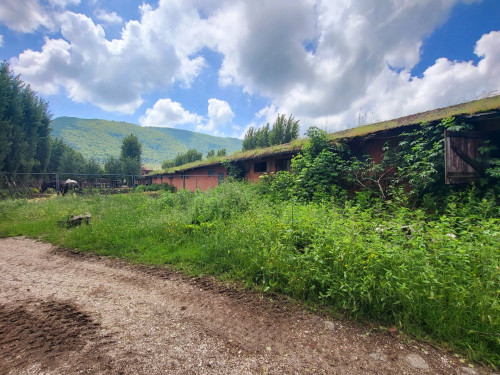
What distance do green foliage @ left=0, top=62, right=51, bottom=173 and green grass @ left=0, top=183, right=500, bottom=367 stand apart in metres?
18.2

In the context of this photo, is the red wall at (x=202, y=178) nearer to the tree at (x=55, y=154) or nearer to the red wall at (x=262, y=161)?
the red wall at (x=262, y=161)

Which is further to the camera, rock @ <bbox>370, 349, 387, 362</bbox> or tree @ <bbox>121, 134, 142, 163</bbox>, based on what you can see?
tree @ <bbox>121, 134, 142, 163</bbox>

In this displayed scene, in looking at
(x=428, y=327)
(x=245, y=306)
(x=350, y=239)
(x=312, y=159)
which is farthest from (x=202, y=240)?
(x=312, y=159)

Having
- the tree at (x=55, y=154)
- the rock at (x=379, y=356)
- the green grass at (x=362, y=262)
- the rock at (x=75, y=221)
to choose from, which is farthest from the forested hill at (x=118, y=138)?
the rock at (x=379, y=356)

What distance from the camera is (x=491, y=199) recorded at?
180 inches

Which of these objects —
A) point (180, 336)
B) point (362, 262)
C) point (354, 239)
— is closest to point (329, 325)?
point (362, 262)

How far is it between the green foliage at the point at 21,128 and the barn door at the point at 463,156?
25.0 metres

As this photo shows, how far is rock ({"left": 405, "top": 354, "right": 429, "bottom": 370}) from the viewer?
1.85 metres

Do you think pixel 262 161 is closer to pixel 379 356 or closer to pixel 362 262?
pixel 362 262

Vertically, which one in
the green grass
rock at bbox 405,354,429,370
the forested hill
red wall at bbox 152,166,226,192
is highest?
the forested hill

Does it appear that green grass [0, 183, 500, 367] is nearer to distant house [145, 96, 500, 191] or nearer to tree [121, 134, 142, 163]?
distant house [145, 96, 500, 191]

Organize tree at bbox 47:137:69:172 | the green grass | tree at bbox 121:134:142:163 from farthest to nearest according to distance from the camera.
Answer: tree at bbox 121:134:142:163
tree at bbox 47:137:69:172
the green grass

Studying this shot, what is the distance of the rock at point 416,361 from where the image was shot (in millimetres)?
1850

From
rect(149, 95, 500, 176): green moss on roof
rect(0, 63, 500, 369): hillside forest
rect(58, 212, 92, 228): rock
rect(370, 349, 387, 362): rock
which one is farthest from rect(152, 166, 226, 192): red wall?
rect(370, 349, 387, 362): rock
